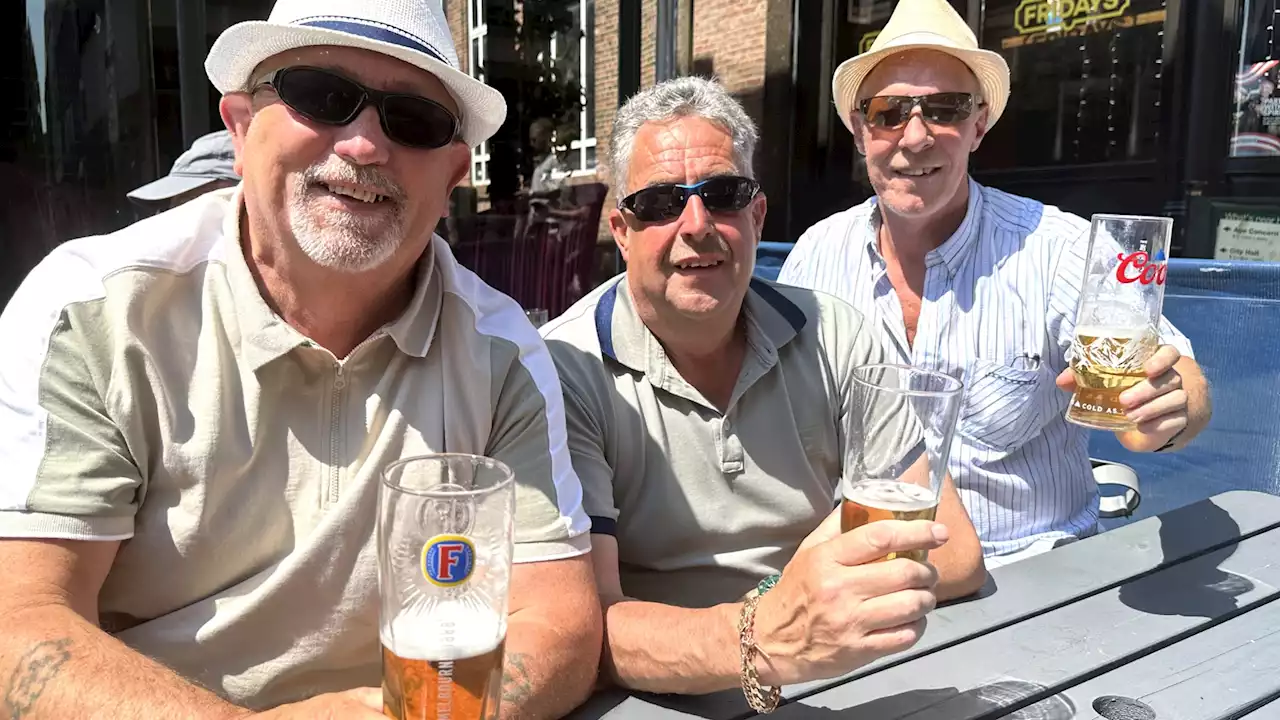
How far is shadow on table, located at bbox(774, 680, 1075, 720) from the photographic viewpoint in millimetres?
1394

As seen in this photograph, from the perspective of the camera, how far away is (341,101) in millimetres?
1587

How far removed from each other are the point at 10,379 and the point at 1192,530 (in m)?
2.51

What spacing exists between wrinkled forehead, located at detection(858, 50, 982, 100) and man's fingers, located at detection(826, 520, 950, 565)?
1933 millimetres

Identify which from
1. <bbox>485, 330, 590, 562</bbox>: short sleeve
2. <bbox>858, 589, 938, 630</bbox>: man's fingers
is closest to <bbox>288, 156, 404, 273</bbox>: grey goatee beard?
<bbox>485, 330, 590, 562</bbox>: short sleeve

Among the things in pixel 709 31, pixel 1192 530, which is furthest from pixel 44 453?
pixel 709 31

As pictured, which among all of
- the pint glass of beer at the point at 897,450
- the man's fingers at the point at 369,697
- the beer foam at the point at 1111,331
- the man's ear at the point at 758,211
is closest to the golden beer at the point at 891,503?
the pint glass of beer at the point at 897,450

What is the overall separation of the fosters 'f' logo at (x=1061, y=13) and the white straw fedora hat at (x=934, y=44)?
3302mm

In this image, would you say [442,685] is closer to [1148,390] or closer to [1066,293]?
[1148,390]

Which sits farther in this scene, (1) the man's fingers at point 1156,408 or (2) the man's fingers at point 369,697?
(1) the man's fingers at point 1156,408

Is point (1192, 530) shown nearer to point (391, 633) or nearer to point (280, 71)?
point (391, 633)

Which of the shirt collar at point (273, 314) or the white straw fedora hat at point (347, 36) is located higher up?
the white straw fedora hat at point (347, 36)

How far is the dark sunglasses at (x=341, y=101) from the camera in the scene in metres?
1.58

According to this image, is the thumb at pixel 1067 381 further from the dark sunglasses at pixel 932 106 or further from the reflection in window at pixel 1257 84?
the reflection in window at pixel 1257 84

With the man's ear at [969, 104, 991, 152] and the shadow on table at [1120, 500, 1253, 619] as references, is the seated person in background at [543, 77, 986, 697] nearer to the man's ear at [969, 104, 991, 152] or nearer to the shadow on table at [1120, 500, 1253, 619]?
the shadow on table at [1120, 500, 1253, 619]
